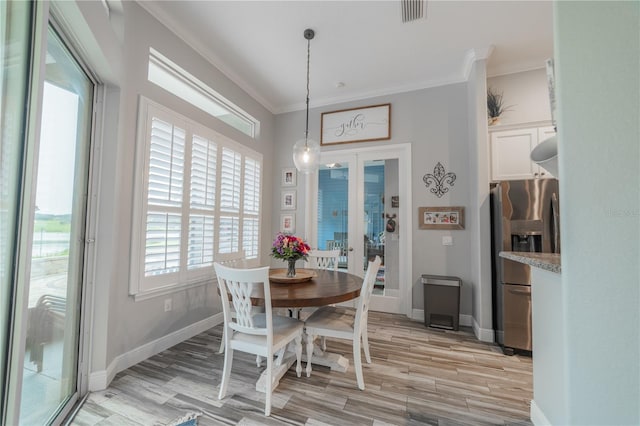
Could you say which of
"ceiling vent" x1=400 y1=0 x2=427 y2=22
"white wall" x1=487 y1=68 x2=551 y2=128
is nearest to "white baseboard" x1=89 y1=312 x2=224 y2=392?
"ceiling vent" x1=400 y1=0 x2=427 y2=22

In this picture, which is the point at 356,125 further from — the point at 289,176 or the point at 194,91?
the point at 194,91

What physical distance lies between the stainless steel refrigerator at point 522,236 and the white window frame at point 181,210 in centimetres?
308

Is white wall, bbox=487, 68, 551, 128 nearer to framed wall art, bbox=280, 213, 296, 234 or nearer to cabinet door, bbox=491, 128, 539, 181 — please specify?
cabinet door, bbox=491, 128, 539, 181

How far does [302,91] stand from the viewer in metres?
3.92

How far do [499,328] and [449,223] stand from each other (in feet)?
4.17

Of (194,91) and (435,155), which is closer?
(194,91)

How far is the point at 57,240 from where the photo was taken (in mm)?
1609

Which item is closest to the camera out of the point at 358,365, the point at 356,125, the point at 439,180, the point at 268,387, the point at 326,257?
the point at 268,387

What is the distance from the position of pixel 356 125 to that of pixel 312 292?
287cm

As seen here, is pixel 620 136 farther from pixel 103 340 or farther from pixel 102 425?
pixel 103 340

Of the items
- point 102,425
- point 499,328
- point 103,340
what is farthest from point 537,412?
point 103,340

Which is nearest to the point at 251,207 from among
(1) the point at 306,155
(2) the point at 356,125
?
(1) the point at 306,155

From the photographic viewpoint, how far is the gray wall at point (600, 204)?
1.00m

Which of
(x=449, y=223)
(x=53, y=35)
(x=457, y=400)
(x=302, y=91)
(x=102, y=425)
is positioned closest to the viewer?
(x=53, y=35)
